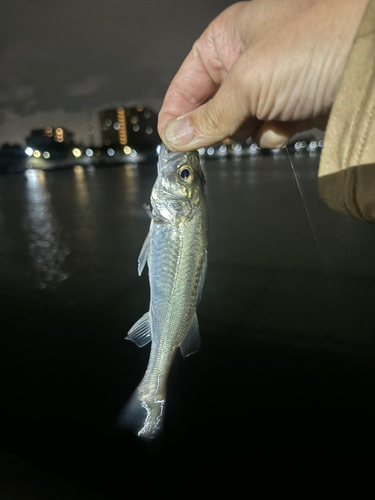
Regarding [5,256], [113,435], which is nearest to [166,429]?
[113,435]

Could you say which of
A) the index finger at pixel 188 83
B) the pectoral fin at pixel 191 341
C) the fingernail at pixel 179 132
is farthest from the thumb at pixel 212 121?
the pectoral fin at pixel 191 341

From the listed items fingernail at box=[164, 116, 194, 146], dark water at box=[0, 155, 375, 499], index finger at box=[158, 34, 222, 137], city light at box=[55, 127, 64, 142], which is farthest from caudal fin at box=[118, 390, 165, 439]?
city light at box=[55, 127, 64, 142]

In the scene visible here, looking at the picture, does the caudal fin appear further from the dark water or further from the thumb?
the thumb

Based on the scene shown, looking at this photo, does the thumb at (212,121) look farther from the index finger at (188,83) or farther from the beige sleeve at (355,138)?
the beige sleeve at (355,138)

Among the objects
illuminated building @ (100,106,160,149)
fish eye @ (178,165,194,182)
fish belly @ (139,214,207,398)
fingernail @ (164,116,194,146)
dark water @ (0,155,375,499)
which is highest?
illuminated building @ (100,106,160,149)

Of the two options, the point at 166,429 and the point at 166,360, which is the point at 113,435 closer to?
the point at 166,429

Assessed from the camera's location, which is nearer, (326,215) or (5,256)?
(5,256)

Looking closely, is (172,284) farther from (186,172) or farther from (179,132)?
(179,132)
